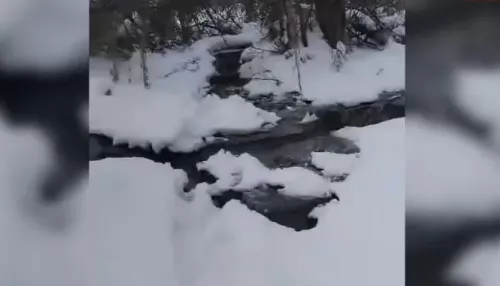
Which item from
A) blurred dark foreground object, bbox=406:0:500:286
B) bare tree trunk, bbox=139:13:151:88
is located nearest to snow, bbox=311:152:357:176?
blurred dark foreground object, bbox=406:0:500:286

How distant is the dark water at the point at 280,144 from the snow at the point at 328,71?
0.02m

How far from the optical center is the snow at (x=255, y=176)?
0.93 m

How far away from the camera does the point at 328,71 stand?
93cm

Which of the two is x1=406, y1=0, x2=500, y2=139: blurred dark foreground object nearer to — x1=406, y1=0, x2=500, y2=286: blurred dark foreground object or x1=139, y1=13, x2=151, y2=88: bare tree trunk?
x1=406, y1=0, x2=500, y2=286: blurred dark foreground object

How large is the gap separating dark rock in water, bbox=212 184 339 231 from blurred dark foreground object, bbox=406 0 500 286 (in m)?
0.18

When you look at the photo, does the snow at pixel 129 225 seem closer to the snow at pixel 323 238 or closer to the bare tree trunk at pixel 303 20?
the snow at pixel 323 238

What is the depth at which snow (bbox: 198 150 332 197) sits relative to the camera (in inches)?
36.5

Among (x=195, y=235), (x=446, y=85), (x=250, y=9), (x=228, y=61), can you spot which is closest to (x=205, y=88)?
(x=228, y=61)

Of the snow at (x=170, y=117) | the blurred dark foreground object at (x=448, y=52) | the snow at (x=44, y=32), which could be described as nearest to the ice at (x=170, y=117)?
the snow at (x=170, y=117)

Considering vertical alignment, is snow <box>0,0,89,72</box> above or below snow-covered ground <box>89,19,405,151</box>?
above

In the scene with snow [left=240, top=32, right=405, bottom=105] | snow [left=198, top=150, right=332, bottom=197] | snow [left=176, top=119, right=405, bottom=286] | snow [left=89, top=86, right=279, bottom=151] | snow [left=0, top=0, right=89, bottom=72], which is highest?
snow [left=0, top=0, right=89, bottom=72]

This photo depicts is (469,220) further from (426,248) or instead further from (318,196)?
(318,196)

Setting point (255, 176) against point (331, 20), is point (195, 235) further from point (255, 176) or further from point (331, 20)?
point (331, 20)

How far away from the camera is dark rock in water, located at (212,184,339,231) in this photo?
93 cm
